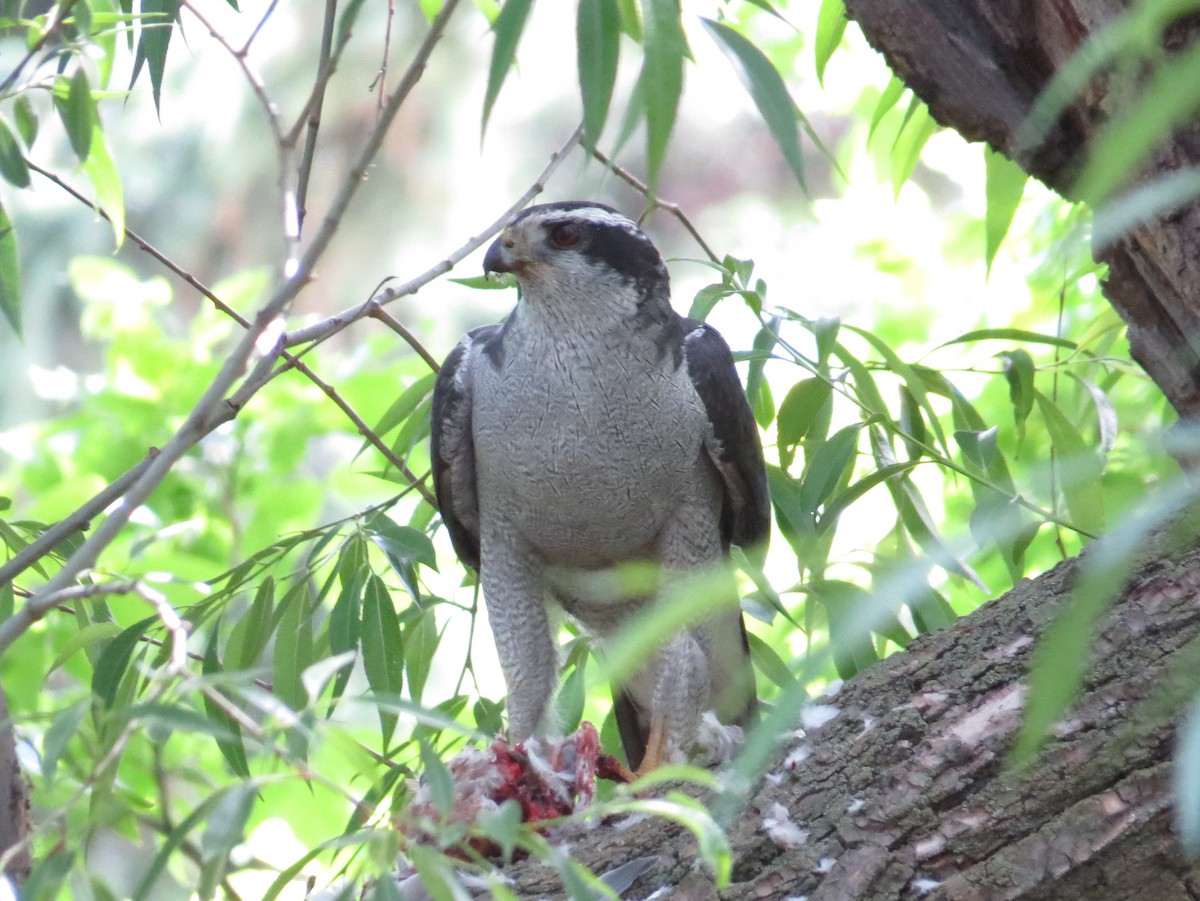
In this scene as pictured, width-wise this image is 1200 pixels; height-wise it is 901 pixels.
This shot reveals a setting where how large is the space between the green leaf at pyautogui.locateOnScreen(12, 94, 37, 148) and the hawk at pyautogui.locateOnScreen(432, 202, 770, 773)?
1118mm

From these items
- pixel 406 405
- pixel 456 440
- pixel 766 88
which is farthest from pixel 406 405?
pixel 766 88

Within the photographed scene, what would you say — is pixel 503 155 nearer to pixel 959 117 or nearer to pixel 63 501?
pixel 63 501

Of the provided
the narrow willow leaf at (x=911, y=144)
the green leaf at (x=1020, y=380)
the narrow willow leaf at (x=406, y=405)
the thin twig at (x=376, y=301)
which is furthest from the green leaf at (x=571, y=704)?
the narrow willow leaf at (x=911, y=144)

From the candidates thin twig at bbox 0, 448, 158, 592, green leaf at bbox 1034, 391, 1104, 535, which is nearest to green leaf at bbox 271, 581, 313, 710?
thin twig at bbox 0, 448, 158, 592

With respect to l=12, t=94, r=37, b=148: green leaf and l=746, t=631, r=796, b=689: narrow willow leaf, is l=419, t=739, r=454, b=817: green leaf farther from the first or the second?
l=746, t=631, r=796, b=689: narrow willow leaf

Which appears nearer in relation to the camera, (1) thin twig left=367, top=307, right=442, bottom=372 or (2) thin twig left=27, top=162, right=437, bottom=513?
(2) thin twig left=27, top=162, right=437, bottom=513

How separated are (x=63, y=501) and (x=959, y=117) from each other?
345 cm

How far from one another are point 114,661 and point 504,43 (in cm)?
160

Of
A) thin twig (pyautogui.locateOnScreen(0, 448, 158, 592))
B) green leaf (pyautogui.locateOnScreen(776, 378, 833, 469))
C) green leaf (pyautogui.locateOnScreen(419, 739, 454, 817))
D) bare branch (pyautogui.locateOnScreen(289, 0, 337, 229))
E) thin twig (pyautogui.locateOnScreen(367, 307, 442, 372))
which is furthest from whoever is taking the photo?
green leaf (pyautogui.locateOnScreen(776, 378, 833, 469))

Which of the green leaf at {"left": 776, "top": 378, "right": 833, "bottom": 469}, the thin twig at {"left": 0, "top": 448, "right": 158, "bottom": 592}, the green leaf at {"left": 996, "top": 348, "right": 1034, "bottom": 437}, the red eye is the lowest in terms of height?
the green leaf at {"left": 996, "top": 348, "right": 1034, "bottom": 437}

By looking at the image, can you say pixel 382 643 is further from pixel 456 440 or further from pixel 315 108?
pixel 315 108

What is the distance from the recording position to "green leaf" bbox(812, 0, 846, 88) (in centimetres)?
307

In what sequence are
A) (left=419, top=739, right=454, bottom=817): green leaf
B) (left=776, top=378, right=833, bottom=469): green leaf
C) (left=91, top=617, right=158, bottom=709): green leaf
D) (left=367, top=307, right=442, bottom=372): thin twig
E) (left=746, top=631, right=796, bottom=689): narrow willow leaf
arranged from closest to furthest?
(left=419, top=739, right=454, bottom=817): green leaf < (left=91, top=617, right=158, bottom=709): green leaf < (left=367, top=307, right=442, bottom=372): thin twig < (left=776, top=378, right=833, bottom=469): green leaf < (left=746, top=631, right=796, bottom=689): narrow willow leaf

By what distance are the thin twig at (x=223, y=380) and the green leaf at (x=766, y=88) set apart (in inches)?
21.0
